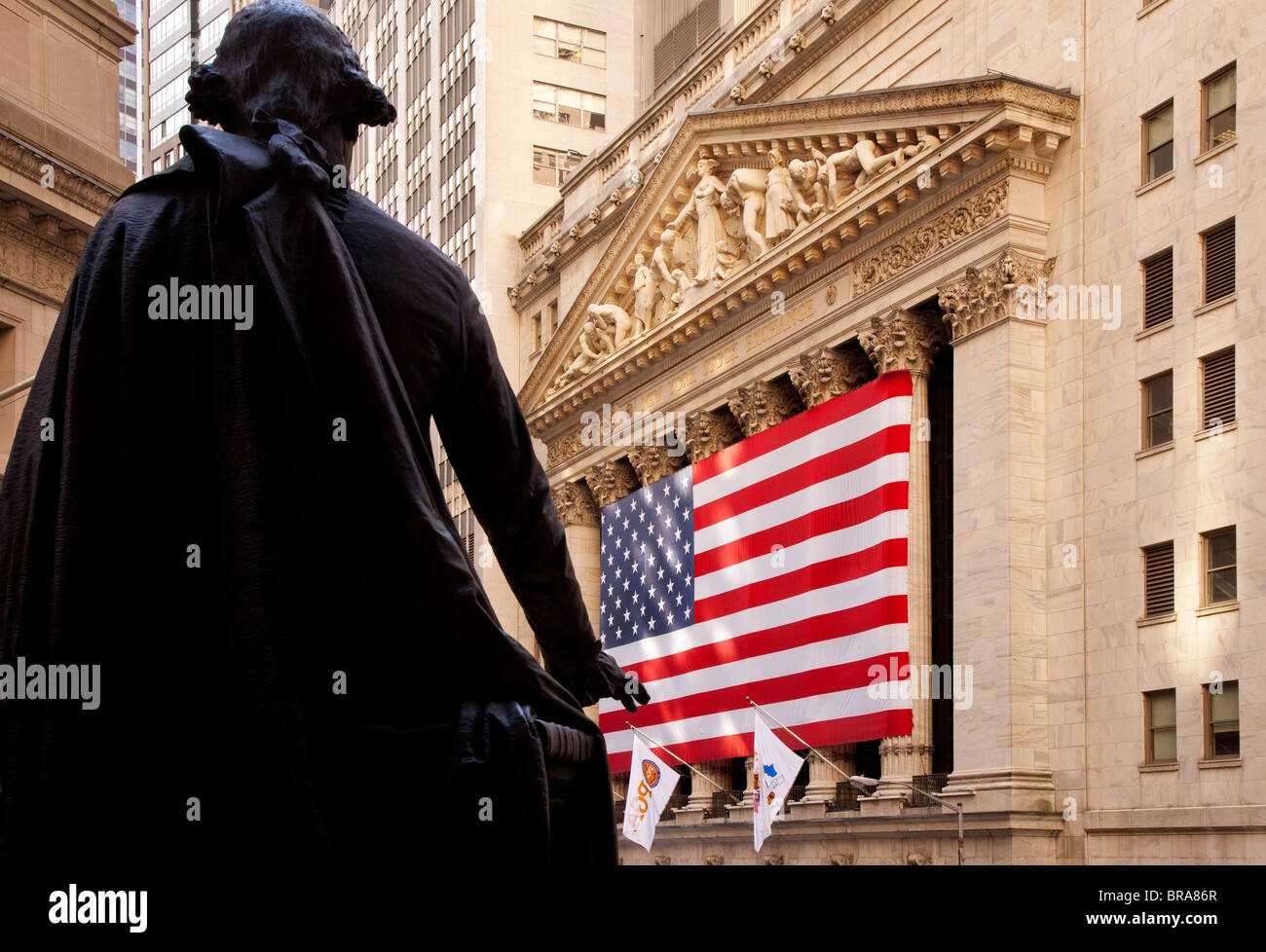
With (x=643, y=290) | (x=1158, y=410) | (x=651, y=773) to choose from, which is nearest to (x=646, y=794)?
(x=651, y=773)

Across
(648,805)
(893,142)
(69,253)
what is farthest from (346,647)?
(648,805)

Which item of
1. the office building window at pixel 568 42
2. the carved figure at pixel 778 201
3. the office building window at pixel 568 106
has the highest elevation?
the office building window at pixel 568 42

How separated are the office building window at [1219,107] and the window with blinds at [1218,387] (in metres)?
3.83

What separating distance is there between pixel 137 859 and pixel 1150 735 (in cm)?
2995

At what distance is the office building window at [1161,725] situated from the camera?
30531mm

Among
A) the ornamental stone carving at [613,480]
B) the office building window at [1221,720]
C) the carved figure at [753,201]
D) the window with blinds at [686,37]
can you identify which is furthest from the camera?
the window with blinds at [686,37]

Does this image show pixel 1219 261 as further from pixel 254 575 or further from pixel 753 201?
pixel 254 575

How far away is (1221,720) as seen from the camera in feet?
96.2

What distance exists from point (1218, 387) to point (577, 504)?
1114 inches

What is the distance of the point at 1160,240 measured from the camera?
31.8 meters

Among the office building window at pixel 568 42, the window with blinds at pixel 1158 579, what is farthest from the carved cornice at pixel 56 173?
the office building window at pixel 568 42

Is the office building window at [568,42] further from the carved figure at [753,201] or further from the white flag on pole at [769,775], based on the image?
the white flag on pole at [769,775]
